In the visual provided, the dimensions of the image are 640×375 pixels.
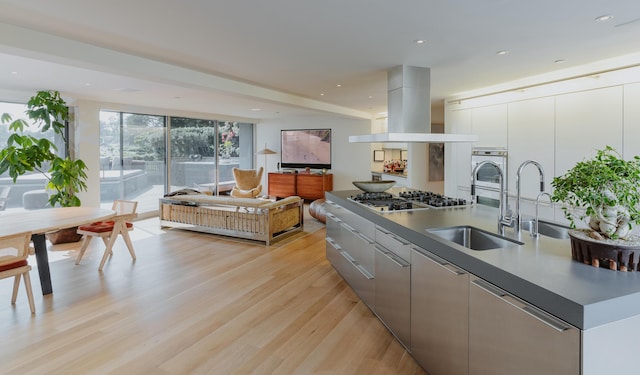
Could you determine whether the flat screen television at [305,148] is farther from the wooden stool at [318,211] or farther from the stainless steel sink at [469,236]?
the stainless steel sink at [469,236]

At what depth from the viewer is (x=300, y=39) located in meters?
3.10

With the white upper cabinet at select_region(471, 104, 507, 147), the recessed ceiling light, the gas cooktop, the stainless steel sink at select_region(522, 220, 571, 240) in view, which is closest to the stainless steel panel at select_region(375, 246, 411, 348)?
the gas cooktop

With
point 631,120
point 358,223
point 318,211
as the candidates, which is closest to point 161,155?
point 318,211

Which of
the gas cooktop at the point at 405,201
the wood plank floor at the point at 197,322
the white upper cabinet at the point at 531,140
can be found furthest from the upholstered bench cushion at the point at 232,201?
the white upper cabinet at the point at 531,140

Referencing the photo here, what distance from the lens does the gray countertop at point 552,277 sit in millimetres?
1280

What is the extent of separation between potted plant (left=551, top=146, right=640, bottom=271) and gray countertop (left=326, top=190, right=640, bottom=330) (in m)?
0.07

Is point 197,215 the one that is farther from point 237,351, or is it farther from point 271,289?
point 237,351

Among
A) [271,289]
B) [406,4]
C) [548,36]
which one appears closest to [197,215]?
[271,289]

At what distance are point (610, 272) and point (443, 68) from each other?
317 cm

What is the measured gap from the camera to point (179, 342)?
2711mm

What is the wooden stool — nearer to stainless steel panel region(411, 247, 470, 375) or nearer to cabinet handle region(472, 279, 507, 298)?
stainless steel panel region(411, 247, 470, 375)

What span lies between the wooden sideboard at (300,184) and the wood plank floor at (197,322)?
510 centimetres

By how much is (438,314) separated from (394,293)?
612 millimetres

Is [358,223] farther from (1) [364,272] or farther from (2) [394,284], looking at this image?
(2) [394,284]
